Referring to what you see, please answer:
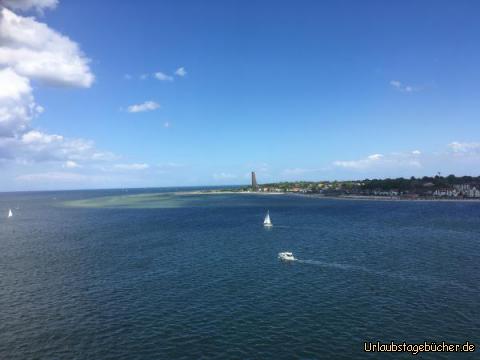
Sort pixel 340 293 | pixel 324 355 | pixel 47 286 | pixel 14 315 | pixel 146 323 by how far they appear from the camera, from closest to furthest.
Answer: pixel 324 355, pixel 146 323, pixel 14 315, pixel 340 293, pixel 47 286

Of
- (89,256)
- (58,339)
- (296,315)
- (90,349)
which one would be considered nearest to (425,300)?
(296,315)

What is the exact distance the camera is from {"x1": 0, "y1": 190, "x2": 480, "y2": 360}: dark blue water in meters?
34.3

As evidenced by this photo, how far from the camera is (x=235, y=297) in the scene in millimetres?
47344

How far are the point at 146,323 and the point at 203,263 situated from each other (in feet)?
92.6

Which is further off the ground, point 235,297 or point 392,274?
point 392,274

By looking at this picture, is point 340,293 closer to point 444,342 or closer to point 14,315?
point 444,342

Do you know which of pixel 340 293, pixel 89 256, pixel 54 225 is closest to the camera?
pixel 340 293

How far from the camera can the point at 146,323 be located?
1543 inches

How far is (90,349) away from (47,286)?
25.0 m

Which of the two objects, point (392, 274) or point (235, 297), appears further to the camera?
point (392, 274)

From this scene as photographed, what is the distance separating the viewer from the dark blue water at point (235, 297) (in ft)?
112

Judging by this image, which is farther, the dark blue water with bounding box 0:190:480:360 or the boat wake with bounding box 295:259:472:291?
the boat wake with bounding box 295:259:472:291

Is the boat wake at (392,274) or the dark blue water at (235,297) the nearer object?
the dark blue water at (235,297)

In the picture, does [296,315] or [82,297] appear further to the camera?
[82,297]
